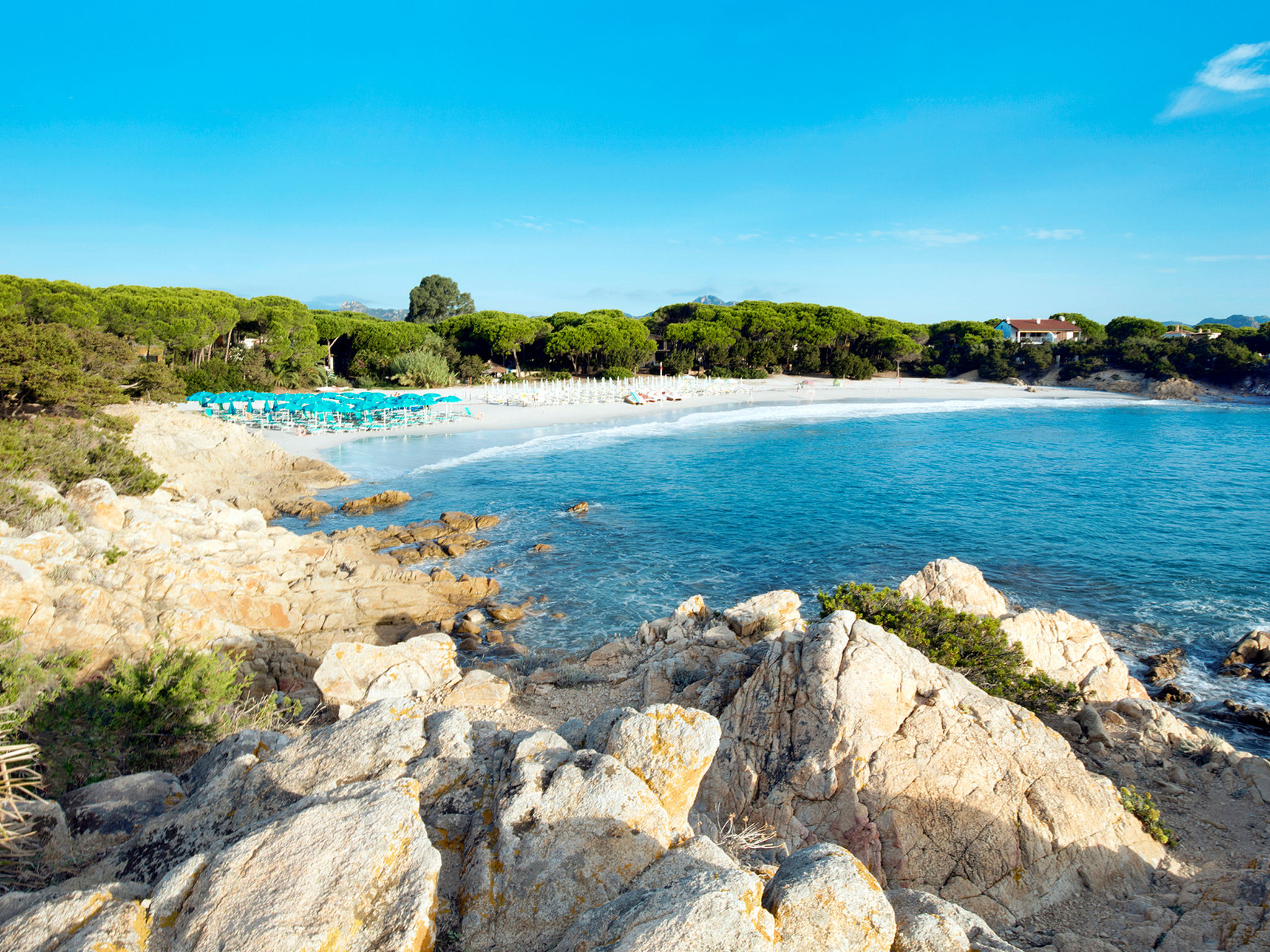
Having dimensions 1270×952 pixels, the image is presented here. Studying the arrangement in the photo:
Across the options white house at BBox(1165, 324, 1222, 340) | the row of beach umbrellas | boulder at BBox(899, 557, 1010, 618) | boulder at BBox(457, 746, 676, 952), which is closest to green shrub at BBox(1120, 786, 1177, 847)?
boulder at BBox(899, 557, 1010, 618)

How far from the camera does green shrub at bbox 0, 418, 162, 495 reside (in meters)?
14.5

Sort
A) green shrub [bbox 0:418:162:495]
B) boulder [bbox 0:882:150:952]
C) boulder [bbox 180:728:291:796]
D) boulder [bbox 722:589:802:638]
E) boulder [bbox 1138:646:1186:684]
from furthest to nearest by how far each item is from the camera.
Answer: green shrub [bbox 0:418:162:495], boulder [bbox 1138:646:1186:684], boulder [bbox 722:589:802:638], boulder [bbox 180:728:291:796], boulder [bbox 0:882:150:952]

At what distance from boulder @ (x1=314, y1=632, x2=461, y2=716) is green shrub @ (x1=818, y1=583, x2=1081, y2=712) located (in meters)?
5.43

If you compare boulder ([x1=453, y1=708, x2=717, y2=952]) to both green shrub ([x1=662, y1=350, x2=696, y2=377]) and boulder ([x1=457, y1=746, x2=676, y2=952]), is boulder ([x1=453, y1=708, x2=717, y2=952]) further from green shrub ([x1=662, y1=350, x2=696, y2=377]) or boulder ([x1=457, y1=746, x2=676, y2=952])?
green shrub ([x1=662, y1=350, x2=696, y2=377])

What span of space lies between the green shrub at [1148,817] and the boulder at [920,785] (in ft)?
0.57

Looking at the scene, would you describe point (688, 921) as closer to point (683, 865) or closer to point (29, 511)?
point (683, 865)

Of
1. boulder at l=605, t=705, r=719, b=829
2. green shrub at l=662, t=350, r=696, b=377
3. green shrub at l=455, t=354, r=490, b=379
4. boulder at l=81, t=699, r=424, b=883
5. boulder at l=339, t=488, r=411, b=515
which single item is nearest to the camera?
boulder at l=81, t=699, r=424, b=883

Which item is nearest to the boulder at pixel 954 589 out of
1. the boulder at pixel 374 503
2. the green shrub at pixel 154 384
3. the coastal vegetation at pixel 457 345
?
the boulder at pixel 374 503

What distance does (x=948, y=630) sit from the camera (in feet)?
32.1

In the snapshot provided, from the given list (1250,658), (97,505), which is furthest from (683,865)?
(1250,658)

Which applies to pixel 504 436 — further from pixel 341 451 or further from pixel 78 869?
pixel 78 869

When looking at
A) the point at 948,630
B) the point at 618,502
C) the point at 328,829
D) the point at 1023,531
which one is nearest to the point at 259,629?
the point at 328,829

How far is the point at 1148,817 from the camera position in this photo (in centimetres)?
675

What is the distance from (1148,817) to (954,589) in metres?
5.08
